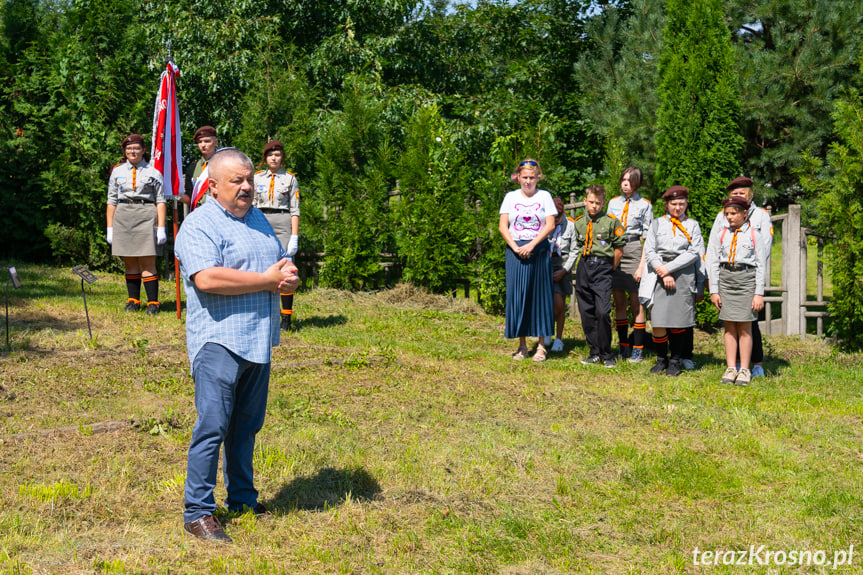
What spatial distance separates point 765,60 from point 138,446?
10020mm

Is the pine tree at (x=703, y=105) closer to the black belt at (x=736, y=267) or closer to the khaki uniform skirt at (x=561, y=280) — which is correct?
the khaki uniform skirt at (x=561, y=280)

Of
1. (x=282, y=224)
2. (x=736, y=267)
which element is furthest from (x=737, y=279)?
(x=282, y=224)

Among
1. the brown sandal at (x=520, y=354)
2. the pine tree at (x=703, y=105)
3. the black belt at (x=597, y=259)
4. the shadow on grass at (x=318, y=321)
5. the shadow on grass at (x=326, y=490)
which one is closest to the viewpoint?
the shadow on grass at (x=326, y=490)

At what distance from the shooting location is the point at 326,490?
4.56 meters

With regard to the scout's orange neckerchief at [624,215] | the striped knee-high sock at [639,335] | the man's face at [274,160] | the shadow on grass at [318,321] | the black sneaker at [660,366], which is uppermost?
the man's face at [274,160]

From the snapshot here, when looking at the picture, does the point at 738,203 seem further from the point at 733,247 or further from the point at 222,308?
the point at 222,308

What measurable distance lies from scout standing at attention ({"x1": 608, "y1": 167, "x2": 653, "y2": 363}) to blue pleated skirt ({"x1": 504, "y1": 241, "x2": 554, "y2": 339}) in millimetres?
735

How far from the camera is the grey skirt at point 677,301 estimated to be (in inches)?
300

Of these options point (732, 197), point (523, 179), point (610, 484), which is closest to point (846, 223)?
point (732, 197)

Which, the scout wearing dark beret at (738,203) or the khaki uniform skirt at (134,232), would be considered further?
the khaki uniform skirt at (134,232)

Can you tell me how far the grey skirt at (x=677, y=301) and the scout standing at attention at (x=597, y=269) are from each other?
624 millimetres

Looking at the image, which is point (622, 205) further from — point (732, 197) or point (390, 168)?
point (390, 168)

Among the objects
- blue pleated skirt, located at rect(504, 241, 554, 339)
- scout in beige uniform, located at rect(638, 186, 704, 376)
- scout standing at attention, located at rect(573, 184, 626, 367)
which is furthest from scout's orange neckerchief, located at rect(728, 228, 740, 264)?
blue pleated skirt, located at rect(504, 241, 554, 339)

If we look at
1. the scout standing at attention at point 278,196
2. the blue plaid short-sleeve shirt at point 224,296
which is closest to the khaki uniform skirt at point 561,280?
the scout standing at attention at point 278,196
